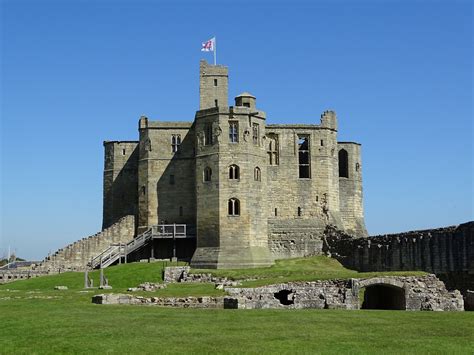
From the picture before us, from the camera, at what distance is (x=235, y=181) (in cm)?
5628

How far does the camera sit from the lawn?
2034cm

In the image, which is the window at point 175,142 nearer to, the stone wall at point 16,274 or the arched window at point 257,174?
the arched window at point 257,174

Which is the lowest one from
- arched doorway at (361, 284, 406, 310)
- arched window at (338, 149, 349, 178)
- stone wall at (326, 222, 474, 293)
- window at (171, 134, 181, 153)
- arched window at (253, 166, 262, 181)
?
arched doorway at (361, 284, 406, 310)

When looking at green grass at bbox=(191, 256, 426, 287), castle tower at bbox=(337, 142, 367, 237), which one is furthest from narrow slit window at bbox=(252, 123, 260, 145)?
castle tower at bbox=(337, 142, 367, 237)

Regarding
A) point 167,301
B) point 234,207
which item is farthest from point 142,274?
point 167,301

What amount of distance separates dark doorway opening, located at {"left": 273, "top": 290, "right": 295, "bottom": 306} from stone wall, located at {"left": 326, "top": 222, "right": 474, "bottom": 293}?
39.6ft

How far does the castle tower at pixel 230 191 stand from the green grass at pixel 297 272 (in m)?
2.34

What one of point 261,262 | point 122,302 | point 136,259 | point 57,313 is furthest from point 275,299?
point 136,259

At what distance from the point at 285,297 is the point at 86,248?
90.5 ft

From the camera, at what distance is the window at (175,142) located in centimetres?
6344

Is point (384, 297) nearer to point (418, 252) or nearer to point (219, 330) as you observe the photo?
point (418, 252)

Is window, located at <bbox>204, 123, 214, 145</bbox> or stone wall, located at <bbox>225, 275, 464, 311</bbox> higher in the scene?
window, located at <bbox>204, 123, 214, 145</bbox>

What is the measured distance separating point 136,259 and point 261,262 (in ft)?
42.3

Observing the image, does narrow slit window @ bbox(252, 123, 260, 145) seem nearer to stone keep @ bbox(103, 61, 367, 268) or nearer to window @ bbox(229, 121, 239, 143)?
stone keep @ bbox(103, 61, 367, 268)
